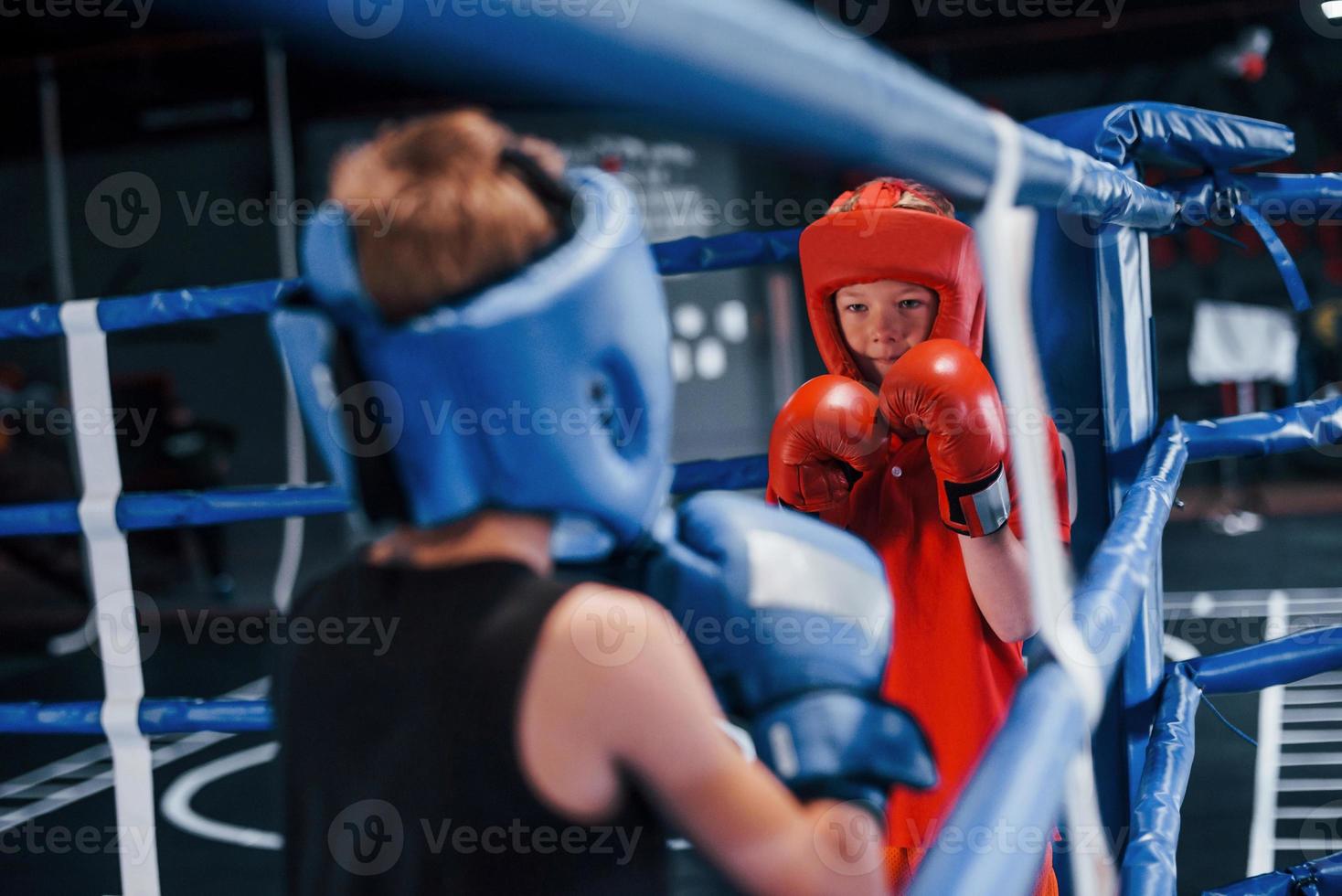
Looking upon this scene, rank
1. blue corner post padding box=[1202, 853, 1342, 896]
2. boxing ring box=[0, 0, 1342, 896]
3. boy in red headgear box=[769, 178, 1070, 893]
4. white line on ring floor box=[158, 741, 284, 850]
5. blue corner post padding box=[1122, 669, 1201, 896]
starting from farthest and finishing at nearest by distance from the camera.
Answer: white line on ring floor box=[158, 741, 284, 850]
blue corner post padding box=[1202, 853, 1342, 896]
boy in red headgear box=[769, 178, 1070, 893]
blue corner post padding box=[1122, 669, 1201, 896]
boxing ring box=[0, 0, 1342, 896]

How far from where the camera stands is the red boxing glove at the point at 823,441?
0.97 m

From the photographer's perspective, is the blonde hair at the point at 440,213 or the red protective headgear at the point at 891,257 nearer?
the blonde hair at the point at 440,213

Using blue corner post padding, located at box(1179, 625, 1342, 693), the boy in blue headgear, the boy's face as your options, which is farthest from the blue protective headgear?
blue corner post padding, located at box(1179, 625, 1342, 693)

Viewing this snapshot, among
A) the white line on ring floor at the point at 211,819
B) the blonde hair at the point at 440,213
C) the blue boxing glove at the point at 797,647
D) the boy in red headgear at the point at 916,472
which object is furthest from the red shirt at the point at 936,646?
the white line on ring floor at the point at 211,819

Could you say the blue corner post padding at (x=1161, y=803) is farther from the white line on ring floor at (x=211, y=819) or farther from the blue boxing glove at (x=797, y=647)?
the white line on ring floor at (x=211, y=819)

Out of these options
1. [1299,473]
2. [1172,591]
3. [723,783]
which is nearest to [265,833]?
[723,783]

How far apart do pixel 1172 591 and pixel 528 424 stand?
4646 millimetres

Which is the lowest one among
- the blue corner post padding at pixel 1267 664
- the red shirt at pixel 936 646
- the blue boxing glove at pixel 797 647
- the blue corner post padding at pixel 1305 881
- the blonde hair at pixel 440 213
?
the blue corner post padding at pixel 1305 881

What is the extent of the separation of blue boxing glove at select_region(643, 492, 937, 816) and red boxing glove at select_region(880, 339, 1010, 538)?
0.38m

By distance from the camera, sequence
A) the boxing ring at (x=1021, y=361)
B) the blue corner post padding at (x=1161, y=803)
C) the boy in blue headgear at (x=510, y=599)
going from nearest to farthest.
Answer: the boxing ring at (x=1021, y=361) → the boy in blue headgear at (x=510, y=599) → the blue corner post padding at (x=1161, y=803)

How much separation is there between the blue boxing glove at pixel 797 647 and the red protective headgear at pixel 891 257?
51 centimetres

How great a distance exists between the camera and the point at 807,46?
1.18 ft

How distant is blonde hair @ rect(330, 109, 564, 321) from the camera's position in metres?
0.48

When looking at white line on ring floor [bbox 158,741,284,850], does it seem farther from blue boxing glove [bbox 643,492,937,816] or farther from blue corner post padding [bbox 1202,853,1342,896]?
blue boxing glove [bbox 643,492,937,816]
